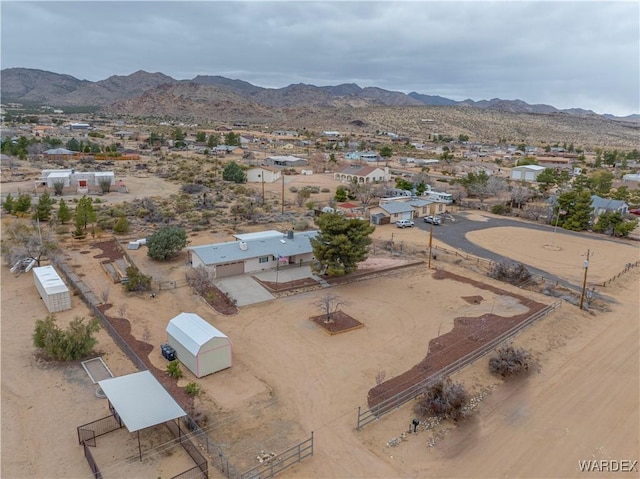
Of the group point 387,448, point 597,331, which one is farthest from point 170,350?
point 597,331

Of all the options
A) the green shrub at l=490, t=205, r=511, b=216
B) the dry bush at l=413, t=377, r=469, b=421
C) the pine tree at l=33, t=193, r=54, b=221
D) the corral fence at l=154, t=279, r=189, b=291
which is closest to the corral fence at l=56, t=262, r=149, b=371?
the corral fence at l=154, t=279, r=189, b=291

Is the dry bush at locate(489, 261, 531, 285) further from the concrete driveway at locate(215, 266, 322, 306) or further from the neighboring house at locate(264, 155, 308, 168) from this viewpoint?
the neighboring house at locate(264, 155, 308, 168)

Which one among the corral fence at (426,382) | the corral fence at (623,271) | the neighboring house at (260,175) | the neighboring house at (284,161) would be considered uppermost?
the neighboring house at (284,161)

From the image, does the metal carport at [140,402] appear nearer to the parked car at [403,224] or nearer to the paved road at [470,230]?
the paved road at [470,230]

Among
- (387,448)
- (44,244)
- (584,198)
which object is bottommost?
(387,448)

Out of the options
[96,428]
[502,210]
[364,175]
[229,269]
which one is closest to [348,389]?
[96,428]

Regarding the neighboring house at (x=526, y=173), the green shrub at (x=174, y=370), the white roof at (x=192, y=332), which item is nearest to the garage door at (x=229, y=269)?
the white roof at (x=192, y=332)

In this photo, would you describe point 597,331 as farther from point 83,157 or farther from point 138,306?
point 83,157
